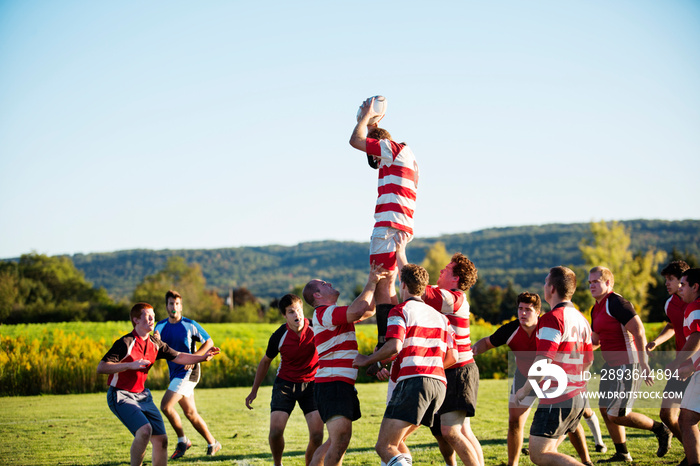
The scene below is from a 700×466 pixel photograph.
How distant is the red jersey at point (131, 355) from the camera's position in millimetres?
7238

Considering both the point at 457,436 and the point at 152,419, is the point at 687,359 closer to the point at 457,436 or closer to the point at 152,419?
the point at 457,436

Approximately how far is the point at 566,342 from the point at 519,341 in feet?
4.94

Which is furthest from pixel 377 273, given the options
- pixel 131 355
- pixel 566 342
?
pixel 131 355

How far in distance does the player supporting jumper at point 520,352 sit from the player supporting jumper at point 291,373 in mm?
2091

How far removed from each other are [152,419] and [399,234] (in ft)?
11.4

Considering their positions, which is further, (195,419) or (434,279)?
(434,279)

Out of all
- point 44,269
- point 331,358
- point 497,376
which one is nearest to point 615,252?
point 497,376

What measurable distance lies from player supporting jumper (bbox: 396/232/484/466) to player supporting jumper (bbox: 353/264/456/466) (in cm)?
54

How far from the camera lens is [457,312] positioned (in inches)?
274

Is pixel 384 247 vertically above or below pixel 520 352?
above

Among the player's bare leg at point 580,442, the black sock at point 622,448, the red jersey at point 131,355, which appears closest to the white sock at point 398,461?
the player's bare leg at point 580,442

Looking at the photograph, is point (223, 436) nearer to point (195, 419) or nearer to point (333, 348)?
point (195, 419)

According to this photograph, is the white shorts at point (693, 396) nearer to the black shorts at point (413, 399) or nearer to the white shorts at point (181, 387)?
the black shorts at point (413, 399)

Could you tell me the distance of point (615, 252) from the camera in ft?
188
